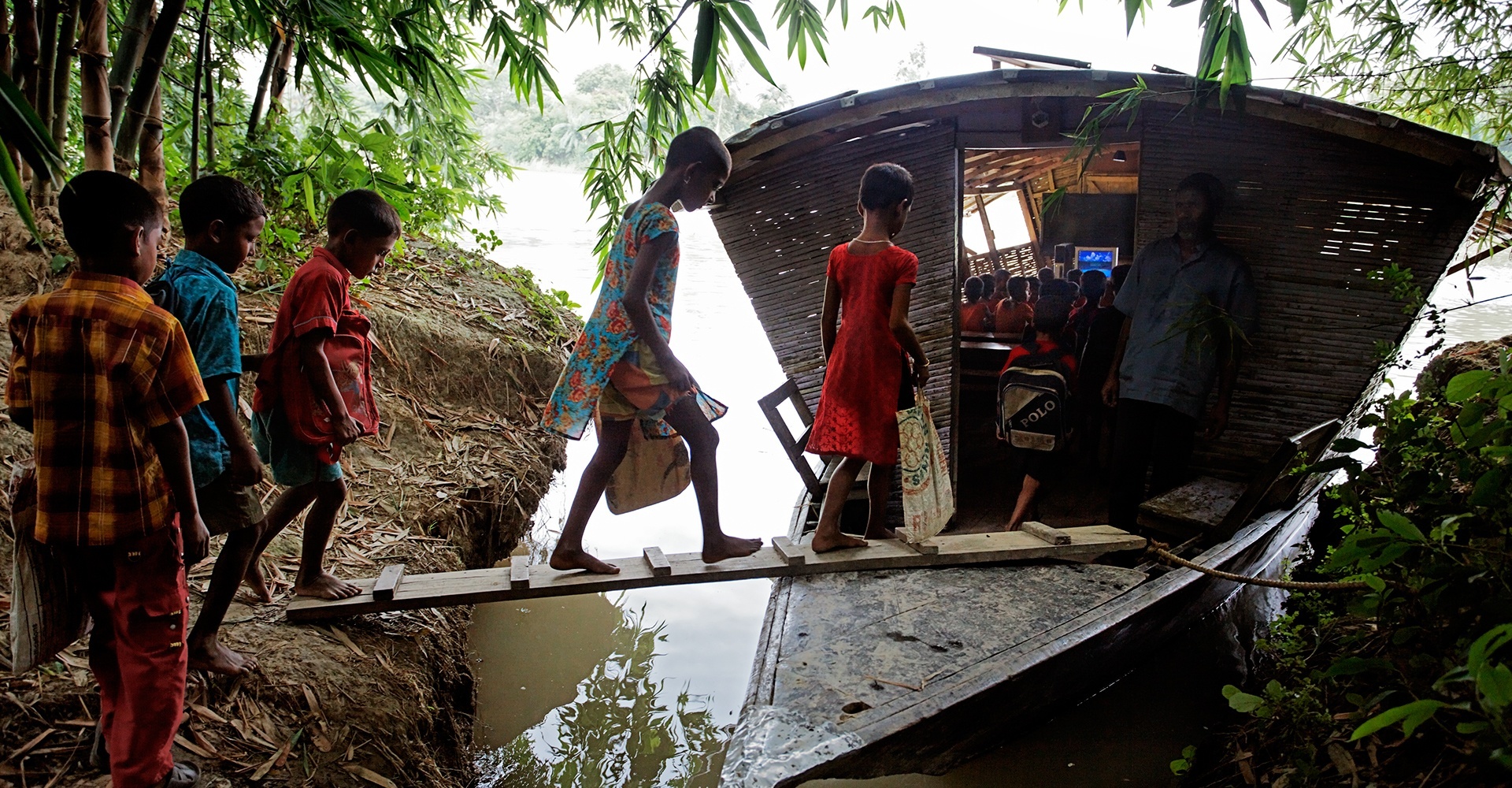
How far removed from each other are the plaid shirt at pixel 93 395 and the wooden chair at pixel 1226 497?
11.9 feet

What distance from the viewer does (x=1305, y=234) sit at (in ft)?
13.4

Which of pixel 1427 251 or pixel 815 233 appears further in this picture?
pixel 815 233

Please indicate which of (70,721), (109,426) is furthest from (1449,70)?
(70,721)

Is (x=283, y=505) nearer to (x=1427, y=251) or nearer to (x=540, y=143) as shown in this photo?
(x=1427, y=251)

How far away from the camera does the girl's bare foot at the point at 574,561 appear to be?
2.89m

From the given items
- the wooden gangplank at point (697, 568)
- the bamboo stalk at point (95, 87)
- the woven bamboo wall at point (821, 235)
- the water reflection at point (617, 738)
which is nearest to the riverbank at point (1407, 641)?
the wooden gangplank at point (697, 568)

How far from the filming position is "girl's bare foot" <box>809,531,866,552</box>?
3.24m

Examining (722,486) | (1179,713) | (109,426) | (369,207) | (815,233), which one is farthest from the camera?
(722,486)

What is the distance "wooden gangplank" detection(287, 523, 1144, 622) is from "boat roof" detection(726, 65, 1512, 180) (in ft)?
6.49

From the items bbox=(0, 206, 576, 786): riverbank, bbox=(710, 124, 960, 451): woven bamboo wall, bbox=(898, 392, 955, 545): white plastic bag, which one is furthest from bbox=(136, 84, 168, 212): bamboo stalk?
bbox=(898, 392, 955, 545): white plastic bag

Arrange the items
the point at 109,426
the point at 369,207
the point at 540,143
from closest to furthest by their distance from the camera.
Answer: the point at 109,426 < the point at 369,207 < the point at 540,143

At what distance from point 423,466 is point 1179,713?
3629mm

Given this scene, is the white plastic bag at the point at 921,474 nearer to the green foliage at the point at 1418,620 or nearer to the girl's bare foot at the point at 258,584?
the green foliage at the point at 1418,620

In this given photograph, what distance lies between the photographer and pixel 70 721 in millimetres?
1976
